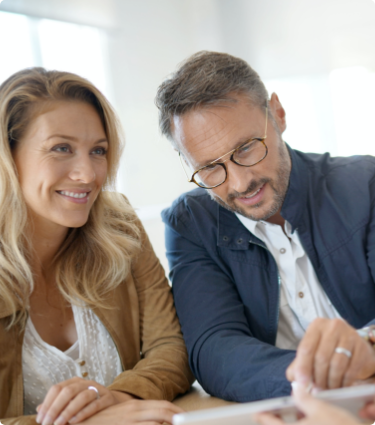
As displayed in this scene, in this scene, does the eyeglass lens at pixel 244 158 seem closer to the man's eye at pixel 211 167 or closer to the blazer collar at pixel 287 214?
the man's eye at pixel 211 167

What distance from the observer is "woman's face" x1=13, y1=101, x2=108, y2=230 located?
4.49 feet

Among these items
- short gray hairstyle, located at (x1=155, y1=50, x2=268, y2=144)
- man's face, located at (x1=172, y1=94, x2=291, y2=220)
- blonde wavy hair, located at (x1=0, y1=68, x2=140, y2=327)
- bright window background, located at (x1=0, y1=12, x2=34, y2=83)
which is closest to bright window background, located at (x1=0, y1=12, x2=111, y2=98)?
bright window background, located at (x1=0, y1=12, x2=34, y2=83)

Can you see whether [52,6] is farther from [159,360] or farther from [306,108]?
[159,360]

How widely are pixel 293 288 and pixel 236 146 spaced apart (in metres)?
0.48

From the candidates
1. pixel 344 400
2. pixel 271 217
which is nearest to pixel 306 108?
pixel 271 217

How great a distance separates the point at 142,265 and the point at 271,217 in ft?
1.53

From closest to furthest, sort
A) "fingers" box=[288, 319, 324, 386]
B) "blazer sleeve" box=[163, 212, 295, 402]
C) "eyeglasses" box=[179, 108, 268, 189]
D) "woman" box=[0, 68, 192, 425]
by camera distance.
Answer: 1. "fingers" box=[288, 319, 324, 386]
2. "blazer sleeve" box=[163, 212, 295, 402]
3. "woman" box=[0, 68, 192, 425]
4. "eyeglasses" box=[179, 108, 268, 189]

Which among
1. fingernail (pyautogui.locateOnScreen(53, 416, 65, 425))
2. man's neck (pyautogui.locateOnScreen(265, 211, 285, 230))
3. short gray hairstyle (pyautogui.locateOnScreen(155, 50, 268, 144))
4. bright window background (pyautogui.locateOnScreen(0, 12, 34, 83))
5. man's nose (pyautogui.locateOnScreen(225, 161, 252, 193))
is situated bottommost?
fingernail (pyautogui.locateOnScreen(53, 416, 65, 425))

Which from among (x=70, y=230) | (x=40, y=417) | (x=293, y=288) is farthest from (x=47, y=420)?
(x=293, y=288)

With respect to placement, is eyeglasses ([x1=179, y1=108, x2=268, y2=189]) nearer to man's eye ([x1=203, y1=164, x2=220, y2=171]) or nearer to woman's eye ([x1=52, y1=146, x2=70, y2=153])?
man's eye ([x1=203, y1=164, x2=220, y2=171])

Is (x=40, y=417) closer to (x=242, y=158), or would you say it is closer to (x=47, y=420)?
(x=47, y=420)

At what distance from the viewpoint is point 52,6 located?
138 inches

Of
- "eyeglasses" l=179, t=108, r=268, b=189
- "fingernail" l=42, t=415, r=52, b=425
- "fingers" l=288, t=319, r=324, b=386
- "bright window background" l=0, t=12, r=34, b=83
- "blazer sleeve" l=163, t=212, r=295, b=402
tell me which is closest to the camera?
"fingers" l=288, t=319, r=324, b=386

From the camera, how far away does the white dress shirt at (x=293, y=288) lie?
1.46 meters
